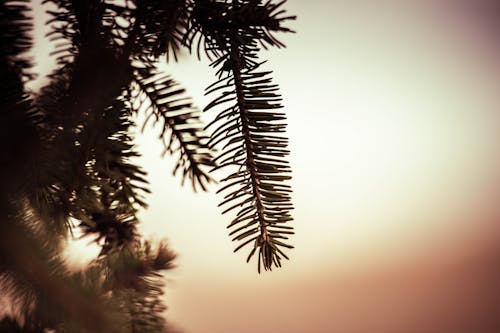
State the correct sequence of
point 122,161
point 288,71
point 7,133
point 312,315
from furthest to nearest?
1. point 312,315
2. point 288,71
3. point 122,161
4. point 7,133

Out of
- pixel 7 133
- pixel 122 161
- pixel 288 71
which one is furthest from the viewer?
pixel 288 71

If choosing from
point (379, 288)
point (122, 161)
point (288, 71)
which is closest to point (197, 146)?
point (122, 161)

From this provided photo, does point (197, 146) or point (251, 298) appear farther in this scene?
point (251, 298)

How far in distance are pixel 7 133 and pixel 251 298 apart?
417 mm

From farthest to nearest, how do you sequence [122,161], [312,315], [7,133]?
1. [312,315]
2. [122,161]
3. [7,133]

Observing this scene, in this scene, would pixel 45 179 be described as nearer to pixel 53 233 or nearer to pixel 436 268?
pixel 53 233

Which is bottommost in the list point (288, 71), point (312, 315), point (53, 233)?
point (312, 315)

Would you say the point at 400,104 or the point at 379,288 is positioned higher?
the point at 400,104

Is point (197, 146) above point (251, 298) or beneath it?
above

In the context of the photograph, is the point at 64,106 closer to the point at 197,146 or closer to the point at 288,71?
the point at 197,146

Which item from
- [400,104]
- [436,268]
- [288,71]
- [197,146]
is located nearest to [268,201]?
[197,146]

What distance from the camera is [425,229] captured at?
1.71ft

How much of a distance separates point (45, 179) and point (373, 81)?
41 cm

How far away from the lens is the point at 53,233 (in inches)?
5.7
